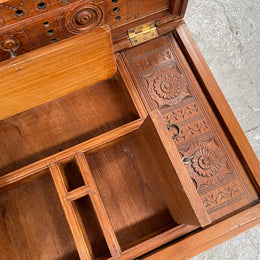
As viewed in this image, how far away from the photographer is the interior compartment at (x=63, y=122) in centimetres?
101

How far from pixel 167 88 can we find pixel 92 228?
608mm

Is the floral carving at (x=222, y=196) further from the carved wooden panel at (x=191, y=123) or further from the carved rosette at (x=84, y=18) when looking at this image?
the carved rosette at (x=84, y=18)

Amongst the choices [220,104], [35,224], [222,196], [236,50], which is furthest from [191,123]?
[236,50]

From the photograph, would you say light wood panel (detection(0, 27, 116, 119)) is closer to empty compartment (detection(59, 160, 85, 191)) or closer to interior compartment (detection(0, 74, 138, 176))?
interior compartment (detection(0, 74, 138, 176))

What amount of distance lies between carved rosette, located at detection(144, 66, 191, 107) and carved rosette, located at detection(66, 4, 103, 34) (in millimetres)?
270

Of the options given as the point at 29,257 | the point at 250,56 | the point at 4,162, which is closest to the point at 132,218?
the point at 29,257

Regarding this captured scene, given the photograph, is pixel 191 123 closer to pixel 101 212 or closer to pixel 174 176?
pixel 174 176

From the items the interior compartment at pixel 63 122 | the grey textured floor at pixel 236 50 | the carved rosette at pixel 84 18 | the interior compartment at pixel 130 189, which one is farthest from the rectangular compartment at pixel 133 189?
the grey textured floor at pixel 236 50

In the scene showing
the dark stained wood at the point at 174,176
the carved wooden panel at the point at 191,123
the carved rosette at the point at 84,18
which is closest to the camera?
the dark stained wood at the point at 174,176

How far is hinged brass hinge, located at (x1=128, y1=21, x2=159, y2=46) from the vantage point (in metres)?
0.92

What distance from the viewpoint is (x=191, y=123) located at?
Answer: 93cm

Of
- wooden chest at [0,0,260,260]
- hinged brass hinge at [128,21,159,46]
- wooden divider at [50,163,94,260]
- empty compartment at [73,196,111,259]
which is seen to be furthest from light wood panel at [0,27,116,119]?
empty compartment at [73,196,111,259]

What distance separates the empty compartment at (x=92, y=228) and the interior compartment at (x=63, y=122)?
24 cm

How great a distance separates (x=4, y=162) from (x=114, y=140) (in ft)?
1.48
